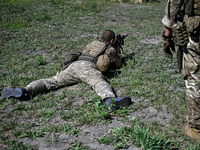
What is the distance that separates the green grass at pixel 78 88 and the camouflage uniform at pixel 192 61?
375 millimetres

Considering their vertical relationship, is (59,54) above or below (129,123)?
above

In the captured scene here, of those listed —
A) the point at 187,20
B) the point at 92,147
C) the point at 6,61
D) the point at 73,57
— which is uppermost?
the point at 187,20

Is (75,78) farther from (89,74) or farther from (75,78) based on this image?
(89,74)

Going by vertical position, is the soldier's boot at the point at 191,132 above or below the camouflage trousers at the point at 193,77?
below

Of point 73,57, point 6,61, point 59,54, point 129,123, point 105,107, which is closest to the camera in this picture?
point 129,123

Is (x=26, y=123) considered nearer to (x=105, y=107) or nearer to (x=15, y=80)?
(x=105, y=107)

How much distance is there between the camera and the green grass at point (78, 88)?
2.56 m

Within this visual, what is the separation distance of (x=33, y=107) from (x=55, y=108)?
35cm

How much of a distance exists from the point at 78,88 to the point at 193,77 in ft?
6.73

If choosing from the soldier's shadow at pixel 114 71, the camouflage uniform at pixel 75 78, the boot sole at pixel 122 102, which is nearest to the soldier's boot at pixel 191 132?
the boot sole at pixel 122 102

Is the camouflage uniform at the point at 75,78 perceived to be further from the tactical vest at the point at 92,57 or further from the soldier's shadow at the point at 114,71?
the soldier's shadow at the point at 114,71

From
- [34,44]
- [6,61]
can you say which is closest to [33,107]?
[6,61]

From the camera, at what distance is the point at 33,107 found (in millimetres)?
3199

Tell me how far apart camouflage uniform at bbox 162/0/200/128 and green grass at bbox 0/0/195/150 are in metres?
0.38
